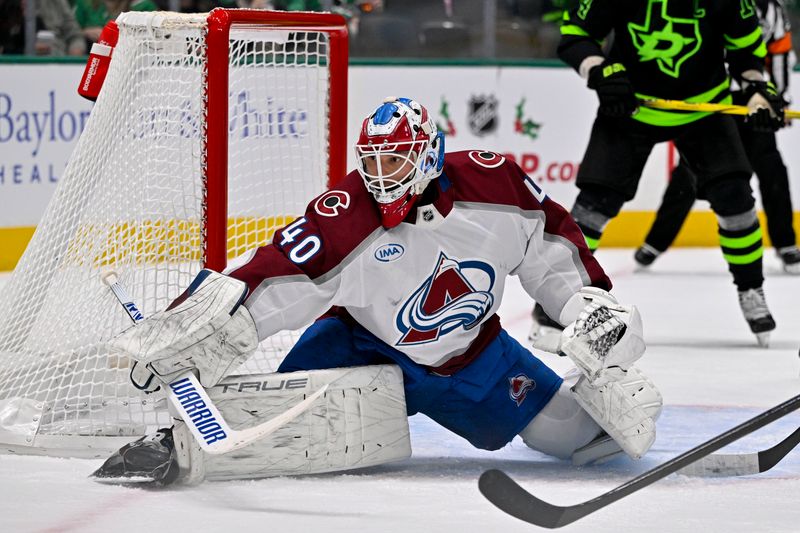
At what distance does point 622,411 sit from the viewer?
8.95 ft

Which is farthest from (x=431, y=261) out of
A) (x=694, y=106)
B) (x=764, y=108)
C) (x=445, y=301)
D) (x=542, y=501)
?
(x=764, y=108)

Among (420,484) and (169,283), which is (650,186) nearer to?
(169,283)

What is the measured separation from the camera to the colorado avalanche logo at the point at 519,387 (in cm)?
284

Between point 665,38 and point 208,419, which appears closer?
point 208,419

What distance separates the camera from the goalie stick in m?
2.54

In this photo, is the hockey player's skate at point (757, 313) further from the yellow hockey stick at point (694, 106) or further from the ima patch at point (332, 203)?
the ima patch at point (332, 203)

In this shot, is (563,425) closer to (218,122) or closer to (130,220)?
(218,122)

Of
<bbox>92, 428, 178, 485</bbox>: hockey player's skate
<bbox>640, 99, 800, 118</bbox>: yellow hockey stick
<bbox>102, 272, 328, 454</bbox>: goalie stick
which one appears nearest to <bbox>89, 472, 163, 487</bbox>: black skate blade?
<bbox>92, 428, 178, 485</bbox>: hockey player's skate

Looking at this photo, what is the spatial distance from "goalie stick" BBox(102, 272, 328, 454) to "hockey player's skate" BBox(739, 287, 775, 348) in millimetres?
2136

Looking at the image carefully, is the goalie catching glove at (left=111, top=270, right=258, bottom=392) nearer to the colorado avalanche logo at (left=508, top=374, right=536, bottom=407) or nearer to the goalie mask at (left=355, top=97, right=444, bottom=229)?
the goalie mask at (left=355, top=97, right=444, bottom=229)

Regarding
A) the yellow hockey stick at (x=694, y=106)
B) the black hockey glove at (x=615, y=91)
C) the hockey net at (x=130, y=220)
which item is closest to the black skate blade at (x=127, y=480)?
the hockey net at (x=130, y=220)

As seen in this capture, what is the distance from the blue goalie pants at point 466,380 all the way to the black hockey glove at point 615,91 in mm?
1407

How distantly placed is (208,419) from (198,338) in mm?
144

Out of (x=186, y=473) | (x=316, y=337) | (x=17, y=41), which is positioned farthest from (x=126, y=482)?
(x=17, y=41)
